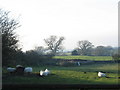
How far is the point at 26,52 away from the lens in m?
36.3

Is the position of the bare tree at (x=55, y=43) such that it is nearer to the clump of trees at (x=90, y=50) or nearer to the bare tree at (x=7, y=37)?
the clump of trees at (x=90, y=50)

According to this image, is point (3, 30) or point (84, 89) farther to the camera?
point (3, 30)

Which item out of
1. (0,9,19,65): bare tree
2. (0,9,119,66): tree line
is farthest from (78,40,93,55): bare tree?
(0,9,19,65): bare tree

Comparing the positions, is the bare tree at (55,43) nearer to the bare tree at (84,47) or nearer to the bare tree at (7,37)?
the bare tree at (84,47)

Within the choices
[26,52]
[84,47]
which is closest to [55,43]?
[84,47]

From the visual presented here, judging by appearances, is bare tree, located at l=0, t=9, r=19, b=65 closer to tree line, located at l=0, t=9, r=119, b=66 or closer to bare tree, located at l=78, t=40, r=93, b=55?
tree line, located at l=0, t=9, r=119, b=66

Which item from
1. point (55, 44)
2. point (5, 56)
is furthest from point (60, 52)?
point (5, 56)

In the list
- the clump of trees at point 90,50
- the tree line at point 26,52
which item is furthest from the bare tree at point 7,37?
the clump of trees at point 90,50

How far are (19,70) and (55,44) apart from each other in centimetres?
4849

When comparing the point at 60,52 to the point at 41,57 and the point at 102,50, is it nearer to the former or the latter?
the point at 102,50

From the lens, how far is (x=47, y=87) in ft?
19.4

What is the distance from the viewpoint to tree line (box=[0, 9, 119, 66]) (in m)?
16.2

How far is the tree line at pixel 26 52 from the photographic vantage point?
1623cm

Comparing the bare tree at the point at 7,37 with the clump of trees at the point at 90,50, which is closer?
the bare tree at the point at 7,37
